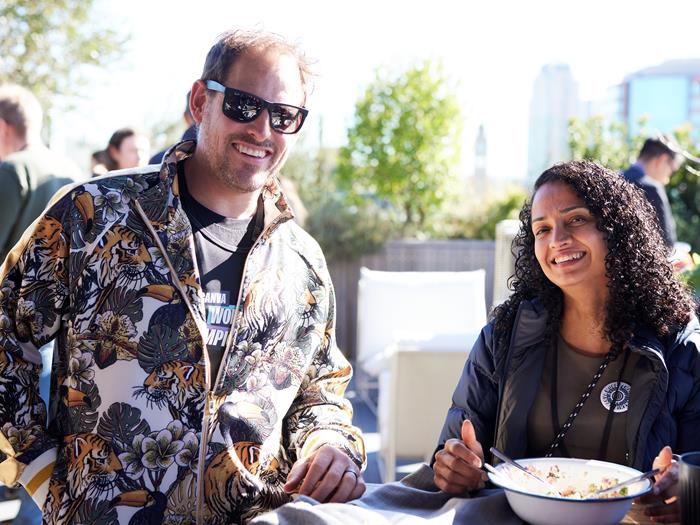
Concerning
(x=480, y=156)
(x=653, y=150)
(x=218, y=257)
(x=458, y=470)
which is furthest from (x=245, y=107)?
(x=480, y=156)

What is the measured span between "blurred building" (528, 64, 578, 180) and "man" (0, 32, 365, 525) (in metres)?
38.1

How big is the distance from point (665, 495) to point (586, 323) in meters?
0.67

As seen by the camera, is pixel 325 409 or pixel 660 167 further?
pixel 660 167

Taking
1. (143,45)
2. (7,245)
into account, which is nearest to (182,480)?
(7,245)

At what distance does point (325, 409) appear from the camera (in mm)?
1837

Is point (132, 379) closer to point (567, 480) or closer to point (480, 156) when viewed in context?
point (567, 480)

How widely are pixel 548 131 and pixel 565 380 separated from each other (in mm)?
42704

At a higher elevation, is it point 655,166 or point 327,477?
point 655,166

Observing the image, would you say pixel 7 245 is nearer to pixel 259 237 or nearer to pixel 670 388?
pixel 259 237

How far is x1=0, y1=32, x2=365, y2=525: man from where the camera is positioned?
1.62m

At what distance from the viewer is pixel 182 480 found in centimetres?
164

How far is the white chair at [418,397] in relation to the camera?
4324mm

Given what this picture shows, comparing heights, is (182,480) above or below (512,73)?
below

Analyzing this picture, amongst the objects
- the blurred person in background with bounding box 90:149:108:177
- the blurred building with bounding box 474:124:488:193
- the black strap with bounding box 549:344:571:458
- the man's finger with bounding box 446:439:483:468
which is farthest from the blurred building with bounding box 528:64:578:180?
the man's finger with bounding box 446:439:483:468
